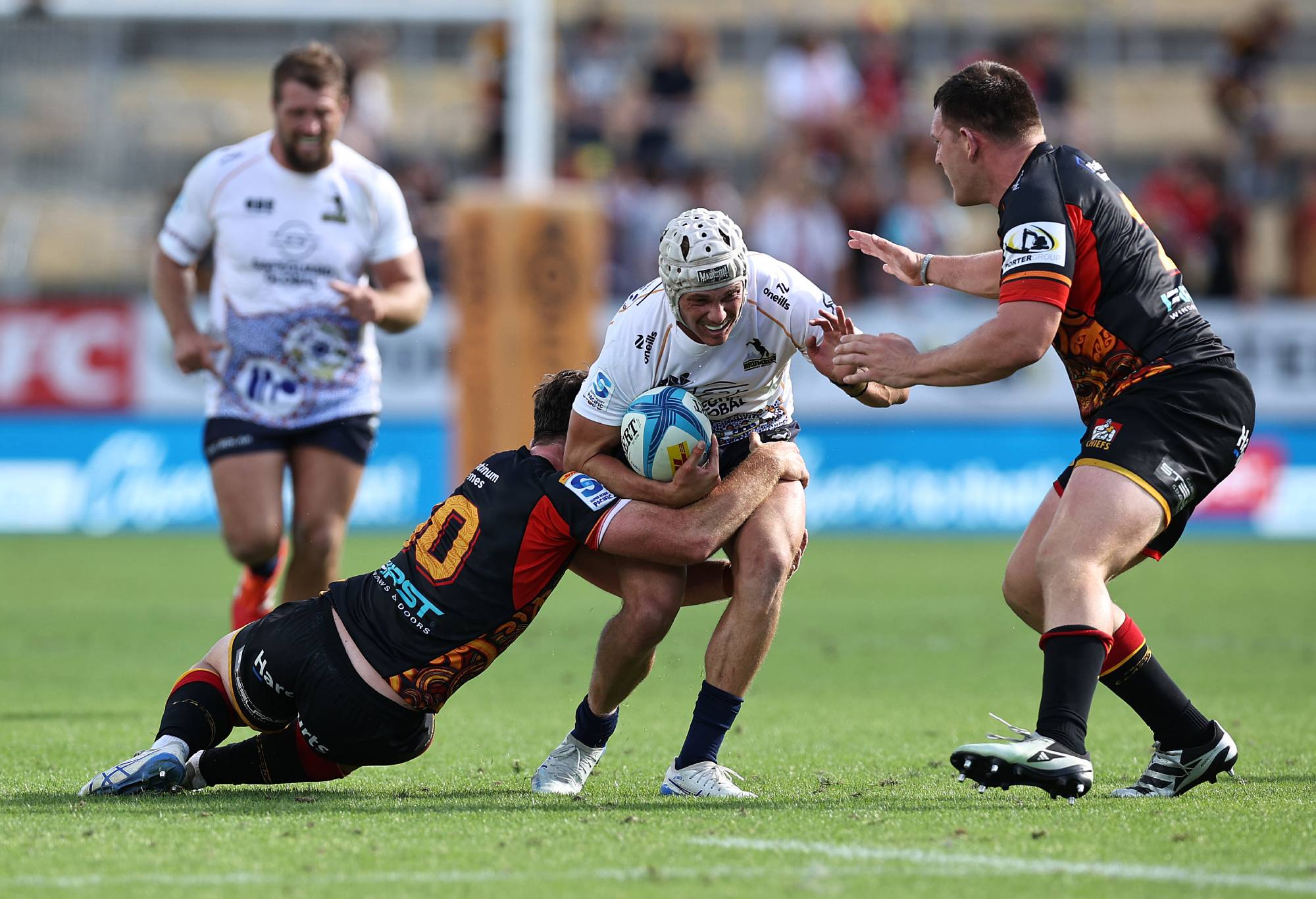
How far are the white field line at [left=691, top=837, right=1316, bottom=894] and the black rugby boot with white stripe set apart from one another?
1380mm

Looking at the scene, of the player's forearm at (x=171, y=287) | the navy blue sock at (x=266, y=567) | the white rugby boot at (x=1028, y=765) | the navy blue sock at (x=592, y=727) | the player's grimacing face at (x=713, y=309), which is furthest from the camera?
the player's forearm at (x=171, y=287)

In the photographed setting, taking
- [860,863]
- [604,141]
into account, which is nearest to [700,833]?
[860,863]

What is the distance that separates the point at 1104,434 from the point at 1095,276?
529 mm

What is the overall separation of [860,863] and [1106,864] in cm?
64

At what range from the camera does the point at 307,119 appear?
8211mm

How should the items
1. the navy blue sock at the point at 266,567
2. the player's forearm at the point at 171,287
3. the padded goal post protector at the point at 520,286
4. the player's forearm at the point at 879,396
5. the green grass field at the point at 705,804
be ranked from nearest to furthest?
the green grass field at the point at 705,804 < the player's forearm at the point at 879,396 < the navy blue sock at the point at 266,567 < the player's forearm at the point at 171,287 < the padded goal post protector at the point at 520,286

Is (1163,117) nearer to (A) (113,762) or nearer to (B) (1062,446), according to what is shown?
(B) (1062,446)

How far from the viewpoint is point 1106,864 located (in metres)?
4.52

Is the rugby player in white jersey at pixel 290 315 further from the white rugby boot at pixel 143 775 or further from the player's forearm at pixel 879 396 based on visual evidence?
the player's forearm at pixel 879 396

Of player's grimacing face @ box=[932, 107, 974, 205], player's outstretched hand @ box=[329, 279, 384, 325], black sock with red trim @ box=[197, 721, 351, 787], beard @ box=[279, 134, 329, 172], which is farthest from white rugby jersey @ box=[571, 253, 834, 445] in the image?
beard @ box=[279, 134, 329, 172]

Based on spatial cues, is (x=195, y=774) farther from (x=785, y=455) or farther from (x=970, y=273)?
(x=970, y=273)

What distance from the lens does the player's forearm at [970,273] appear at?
6.38 meters

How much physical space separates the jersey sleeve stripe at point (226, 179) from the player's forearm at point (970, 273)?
367 centimetres

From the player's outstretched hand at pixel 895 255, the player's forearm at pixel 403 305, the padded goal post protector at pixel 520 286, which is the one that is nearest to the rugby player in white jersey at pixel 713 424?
the player's outstretched hand at pixel 895 255
